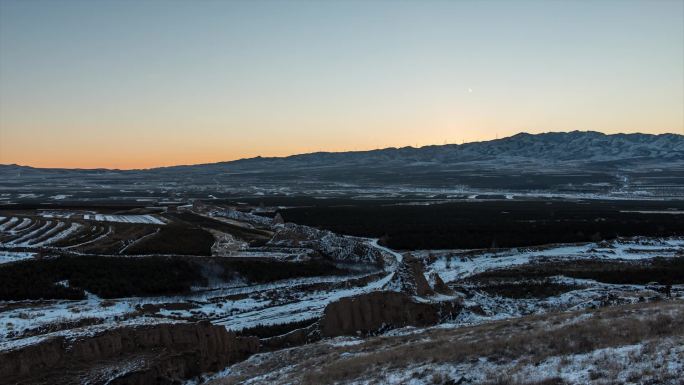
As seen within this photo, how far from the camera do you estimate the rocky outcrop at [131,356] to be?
18875 millimetres

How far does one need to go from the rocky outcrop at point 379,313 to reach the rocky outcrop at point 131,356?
4956 mm

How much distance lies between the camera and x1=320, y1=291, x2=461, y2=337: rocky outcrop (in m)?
27.0

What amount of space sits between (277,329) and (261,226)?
45301mm

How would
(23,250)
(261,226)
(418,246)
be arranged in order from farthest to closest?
(261,226), (418,246), (23,250)

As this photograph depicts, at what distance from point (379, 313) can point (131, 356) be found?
1256 centimetres

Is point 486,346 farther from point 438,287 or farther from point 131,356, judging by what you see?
point 438,287

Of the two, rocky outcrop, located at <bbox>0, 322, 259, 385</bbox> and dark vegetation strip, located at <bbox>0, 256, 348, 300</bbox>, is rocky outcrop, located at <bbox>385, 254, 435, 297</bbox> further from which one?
rocky outcrop, located at <bbox>0, 322, 259, 385</bbox>

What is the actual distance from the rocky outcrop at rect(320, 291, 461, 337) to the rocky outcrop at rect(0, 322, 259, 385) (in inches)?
195

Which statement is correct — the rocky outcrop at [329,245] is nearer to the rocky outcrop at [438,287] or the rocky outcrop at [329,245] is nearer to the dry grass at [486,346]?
the rocky outcrop at [438,287]

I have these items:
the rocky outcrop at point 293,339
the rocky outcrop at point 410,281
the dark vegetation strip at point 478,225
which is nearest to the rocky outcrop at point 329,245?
the dark vegetation strip at point 478,225

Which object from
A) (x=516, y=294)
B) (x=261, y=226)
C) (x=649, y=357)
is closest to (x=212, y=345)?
(x=649, y=357)

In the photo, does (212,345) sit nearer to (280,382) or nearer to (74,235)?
(280,382)

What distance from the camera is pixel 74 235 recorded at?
53.6m

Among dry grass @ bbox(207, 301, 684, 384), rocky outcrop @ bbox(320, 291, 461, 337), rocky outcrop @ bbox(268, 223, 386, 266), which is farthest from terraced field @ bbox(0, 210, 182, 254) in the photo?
dry grass @ bbox(207, 301, 684, 384)
